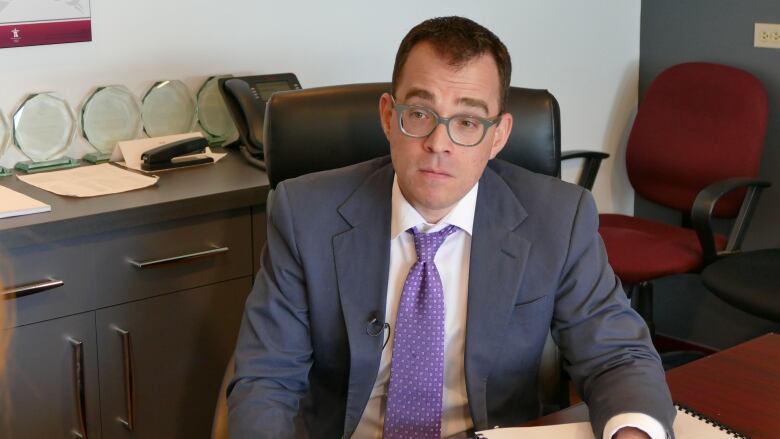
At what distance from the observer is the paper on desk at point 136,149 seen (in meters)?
2.78

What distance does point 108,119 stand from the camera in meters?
2.84

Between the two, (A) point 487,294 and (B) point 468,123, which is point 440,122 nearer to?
(B) point 468,123

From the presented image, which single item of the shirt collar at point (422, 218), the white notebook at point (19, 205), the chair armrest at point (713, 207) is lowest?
the chair armrest at point (713, 207)

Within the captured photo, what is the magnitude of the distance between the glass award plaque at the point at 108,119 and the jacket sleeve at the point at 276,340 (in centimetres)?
112

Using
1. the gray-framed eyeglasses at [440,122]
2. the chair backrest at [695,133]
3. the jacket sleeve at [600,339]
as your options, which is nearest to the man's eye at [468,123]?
the gray-framed eyeglasses at [440,122]

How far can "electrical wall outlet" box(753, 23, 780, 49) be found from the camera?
354cm

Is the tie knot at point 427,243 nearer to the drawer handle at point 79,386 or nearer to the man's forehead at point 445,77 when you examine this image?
the man's forehead at point 445,77

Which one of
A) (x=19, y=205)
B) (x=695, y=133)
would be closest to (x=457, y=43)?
(x=19, y=205)

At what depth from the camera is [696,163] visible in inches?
141

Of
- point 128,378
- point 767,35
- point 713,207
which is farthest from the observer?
point 767,35

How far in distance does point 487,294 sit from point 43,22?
1.49 metres

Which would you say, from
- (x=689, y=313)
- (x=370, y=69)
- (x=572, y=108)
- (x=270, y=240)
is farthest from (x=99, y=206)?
(x=689, y=313)

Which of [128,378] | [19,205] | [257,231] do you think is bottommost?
[128,378]

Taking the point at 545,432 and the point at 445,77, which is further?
the point at 445,77
